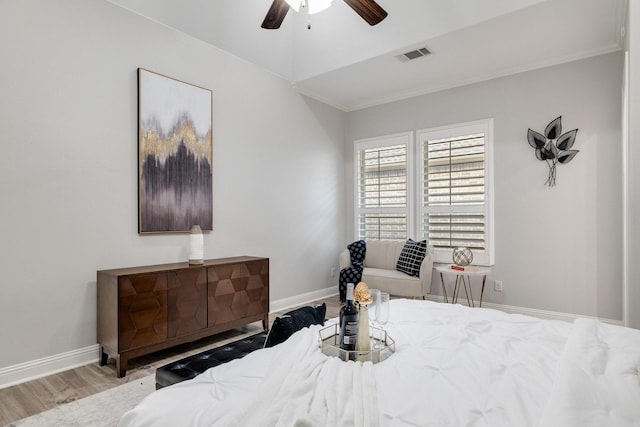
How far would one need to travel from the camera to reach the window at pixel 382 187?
17.2 ft

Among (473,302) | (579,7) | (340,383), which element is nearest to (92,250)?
(340,383)

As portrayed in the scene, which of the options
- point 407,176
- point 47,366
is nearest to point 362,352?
point 47,366

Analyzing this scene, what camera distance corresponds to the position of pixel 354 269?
477 cm

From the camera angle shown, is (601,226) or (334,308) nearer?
(601,226)

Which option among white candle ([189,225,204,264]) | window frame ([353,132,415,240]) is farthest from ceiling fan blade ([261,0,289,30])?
window frame ([353,132,415,240])

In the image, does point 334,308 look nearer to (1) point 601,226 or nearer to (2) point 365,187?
(2) point 365,187

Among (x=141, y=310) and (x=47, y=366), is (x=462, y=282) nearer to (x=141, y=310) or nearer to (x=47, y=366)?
(x=141, y=310)

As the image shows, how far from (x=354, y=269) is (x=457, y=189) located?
168 centimetres

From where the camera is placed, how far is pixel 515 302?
171 inches

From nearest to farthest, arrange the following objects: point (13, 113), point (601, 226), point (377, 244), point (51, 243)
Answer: point (13, 113), point (51, 243), point (601, 226), point (377, 244)

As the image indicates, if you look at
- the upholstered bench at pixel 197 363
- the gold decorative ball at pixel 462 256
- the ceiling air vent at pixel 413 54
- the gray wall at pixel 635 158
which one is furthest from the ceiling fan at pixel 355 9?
the gold decorative ball at pixel 462 256

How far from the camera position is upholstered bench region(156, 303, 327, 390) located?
1.82m

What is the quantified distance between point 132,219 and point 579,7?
14.1 ft

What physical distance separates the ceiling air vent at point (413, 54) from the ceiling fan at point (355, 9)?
1.03m
